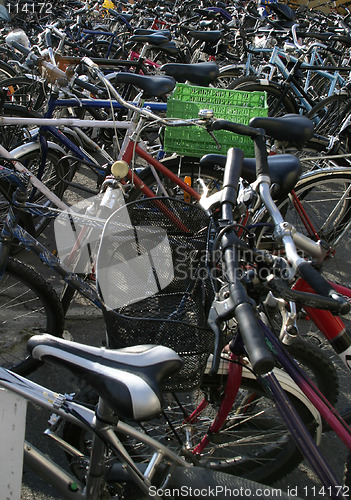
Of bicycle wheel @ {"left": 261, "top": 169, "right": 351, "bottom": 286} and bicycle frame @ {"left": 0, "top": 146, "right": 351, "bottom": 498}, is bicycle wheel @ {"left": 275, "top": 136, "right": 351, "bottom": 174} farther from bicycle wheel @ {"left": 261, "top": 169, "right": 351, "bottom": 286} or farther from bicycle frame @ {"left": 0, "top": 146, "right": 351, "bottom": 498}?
bicycle frame @ {"left": 0, "top": 146, "right": 351, "bottom": 498}

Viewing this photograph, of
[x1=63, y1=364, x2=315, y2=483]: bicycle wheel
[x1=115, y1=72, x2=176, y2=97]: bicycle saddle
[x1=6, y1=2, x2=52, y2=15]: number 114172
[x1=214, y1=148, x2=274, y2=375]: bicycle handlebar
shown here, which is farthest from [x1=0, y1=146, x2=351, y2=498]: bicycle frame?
[x1=6, y1=2, x2=52, y2=15]: number 114172

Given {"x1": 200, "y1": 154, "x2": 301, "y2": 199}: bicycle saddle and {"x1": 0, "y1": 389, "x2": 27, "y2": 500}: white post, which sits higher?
{"x1": 200, "y1": 154, "x2": 301, "y2": 199}: bicycle saddle

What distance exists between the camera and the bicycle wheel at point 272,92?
526 cm

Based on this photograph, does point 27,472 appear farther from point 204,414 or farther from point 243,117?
point 243,117

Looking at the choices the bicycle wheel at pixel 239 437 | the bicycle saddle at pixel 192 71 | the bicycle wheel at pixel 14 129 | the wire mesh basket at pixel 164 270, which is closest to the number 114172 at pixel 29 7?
the bicycle wheel at pixel 14 129

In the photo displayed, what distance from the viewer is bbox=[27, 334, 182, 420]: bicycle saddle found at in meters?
1.04

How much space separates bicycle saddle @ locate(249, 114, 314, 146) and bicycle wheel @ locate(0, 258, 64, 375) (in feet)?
4.85

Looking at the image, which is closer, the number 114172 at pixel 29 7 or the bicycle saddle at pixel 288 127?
the bicycle saddle at pixel 288 127

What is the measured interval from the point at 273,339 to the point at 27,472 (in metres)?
1.52

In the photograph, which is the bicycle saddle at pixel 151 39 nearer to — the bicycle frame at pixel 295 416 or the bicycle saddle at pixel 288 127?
the bicycle saddle at pixel 288 127

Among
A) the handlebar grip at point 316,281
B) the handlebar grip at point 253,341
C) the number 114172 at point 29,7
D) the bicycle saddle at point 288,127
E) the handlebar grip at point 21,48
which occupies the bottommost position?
the handlebar grip at point 253,341

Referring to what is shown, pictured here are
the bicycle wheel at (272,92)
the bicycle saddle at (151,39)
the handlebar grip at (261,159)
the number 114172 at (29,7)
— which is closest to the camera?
the handlebar grip at (261,159)

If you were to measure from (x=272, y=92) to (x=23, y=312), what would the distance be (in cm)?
436

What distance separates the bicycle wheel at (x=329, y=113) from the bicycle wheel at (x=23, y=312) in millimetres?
3736
